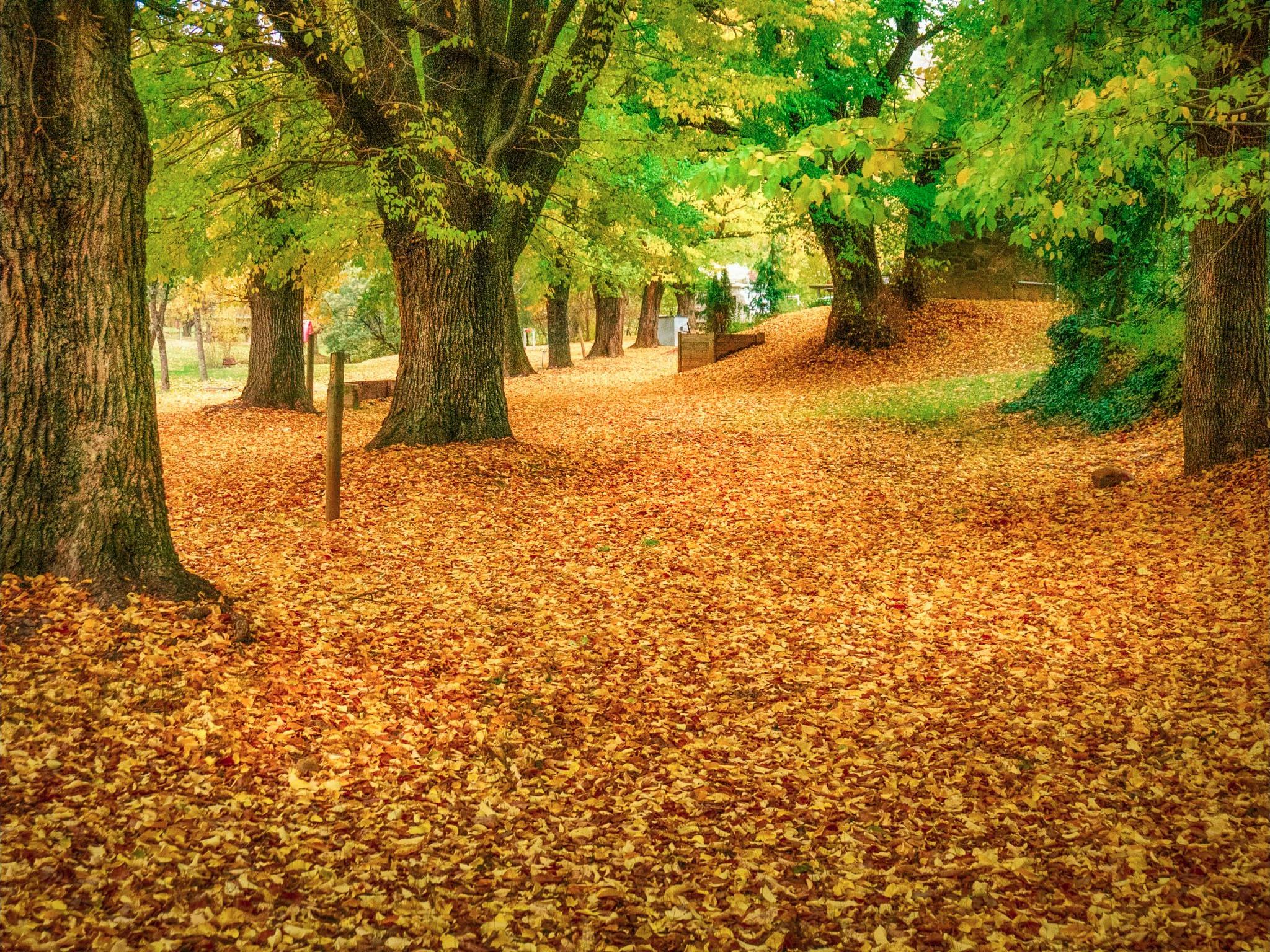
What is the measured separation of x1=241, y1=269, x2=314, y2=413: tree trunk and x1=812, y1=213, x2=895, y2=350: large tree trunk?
36.6 feet

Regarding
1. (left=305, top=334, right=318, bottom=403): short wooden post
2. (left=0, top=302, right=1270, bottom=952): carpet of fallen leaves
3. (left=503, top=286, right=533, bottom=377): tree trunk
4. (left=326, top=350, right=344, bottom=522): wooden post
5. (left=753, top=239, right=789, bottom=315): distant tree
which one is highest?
(left=753, top=239, right=789, bottom=315): distant tree

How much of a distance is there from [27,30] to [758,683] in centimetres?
553

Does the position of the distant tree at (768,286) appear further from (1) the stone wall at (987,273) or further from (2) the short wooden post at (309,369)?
(2) the short wooden post at (309,369)

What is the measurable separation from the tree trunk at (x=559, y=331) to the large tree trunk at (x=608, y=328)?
8.12ft

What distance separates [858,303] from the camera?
2050 centimetres

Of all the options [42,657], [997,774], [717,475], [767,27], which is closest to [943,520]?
[717,475]

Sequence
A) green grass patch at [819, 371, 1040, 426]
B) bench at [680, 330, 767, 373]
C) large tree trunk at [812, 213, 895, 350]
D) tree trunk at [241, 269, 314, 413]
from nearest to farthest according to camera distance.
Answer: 1. green grass patch at [819, 371, 1040, 426]
2. tree trunk at [241, 269, 314, 413]
3. large tree trunk at [812, 213, 895, 350]
4. bench at [680, 330, 767, 373]

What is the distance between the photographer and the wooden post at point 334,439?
847 centimetres

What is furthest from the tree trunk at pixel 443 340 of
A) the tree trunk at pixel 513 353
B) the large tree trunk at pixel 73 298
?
the tree trunk at pixel 513 353

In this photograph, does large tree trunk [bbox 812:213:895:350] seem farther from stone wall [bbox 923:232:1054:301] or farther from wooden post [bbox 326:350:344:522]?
wooden post [bbox 326:350:344:522]

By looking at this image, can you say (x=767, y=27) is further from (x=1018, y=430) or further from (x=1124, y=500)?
(x=1124, y=500)

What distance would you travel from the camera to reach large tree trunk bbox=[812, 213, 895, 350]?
20.6m

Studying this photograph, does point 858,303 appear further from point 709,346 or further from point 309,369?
point 309,369

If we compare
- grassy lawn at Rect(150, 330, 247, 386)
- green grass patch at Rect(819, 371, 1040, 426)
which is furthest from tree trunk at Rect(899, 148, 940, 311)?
grassy lawn at Rect(150, 330, 247, 386)
